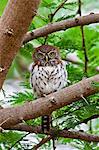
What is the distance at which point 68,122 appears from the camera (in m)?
1.34

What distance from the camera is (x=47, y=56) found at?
6.42 feet

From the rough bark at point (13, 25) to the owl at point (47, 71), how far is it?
489 millimetres

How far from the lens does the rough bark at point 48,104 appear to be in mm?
1154

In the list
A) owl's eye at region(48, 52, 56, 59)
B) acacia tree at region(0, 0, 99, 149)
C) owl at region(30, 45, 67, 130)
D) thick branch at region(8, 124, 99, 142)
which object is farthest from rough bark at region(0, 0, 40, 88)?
owl's eye at region(48, 52, 56, 59)

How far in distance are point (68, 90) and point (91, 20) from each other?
0.26 m

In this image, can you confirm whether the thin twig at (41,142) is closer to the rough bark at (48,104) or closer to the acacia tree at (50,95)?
the acacia tree at (50,95)

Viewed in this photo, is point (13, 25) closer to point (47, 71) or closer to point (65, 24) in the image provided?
point (65, 24)

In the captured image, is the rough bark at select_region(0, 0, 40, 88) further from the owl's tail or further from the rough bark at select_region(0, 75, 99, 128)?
the owl's tail

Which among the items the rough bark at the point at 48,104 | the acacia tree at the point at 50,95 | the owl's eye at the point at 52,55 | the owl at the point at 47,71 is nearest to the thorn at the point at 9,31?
the acacia tree at the point at 50,95

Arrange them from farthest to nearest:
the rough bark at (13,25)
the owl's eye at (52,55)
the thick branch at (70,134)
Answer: the owl's eye at (52,55) < the thick branch at (70,134) < the rough bark at (13,25)

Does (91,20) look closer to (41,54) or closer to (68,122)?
(68,122)

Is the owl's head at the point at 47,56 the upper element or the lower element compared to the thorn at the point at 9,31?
lower

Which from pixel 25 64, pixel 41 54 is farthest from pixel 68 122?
pixel 25 64

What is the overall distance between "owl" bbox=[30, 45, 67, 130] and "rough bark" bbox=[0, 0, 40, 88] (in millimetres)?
489
